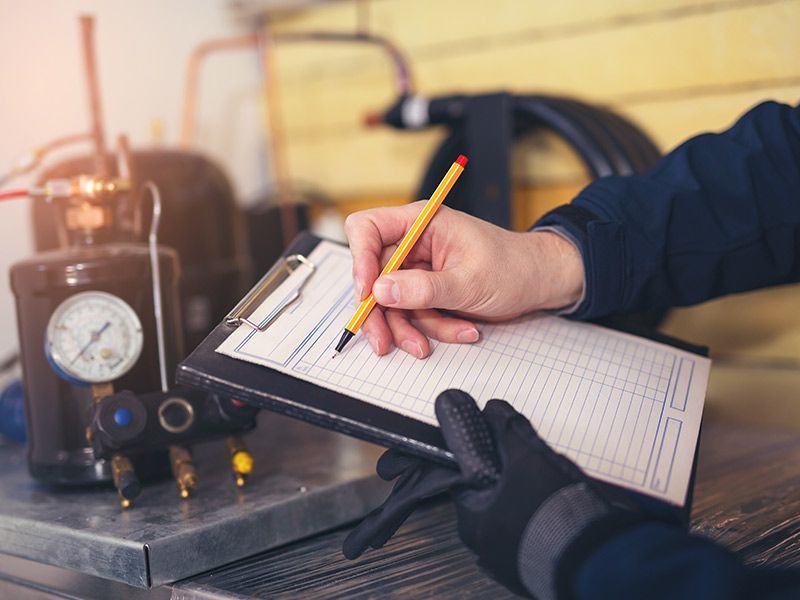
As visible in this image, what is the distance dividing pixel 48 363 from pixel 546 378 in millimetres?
464

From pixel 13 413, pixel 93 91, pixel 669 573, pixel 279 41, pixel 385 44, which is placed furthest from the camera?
pixel 279 41

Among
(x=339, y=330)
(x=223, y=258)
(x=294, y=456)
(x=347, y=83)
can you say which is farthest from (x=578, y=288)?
(x=347, y=83)

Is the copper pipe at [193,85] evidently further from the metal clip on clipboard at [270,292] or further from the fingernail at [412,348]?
the fingernail at [412,348]

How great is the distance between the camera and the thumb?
2.08 feet

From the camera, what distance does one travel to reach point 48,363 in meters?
0.77

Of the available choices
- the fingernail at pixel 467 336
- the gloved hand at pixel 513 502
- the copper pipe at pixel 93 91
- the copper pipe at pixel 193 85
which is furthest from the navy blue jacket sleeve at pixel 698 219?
the copper pipe at pixel 193 85

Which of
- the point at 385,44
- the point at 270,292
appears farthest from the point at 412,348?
the point at 385,44

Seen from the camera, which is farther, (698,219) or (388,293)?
(698,219)

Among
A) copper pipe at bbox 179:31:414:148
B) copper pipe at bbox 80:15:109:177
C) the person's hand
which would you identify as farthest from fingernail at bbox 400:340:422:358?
copper pipe at bbox 179:31:414:148

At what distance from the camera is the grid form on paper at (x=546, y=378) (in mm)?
Answer: 582

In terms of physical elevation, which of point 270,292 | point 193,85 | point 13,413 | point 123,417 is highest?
point 193,85

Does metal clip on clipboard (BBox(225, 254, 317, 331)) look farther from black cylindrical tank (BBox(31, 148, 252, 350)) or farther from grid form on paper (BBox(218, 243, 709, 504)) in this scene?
black cylindrical tank (BBox(31, 148, 252, 350))

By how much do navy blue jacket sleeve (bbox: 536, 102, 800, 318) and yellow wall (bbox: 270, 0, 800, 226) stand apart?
0.31 m

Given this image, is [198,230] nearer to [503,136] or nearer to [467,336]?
[503,136]
